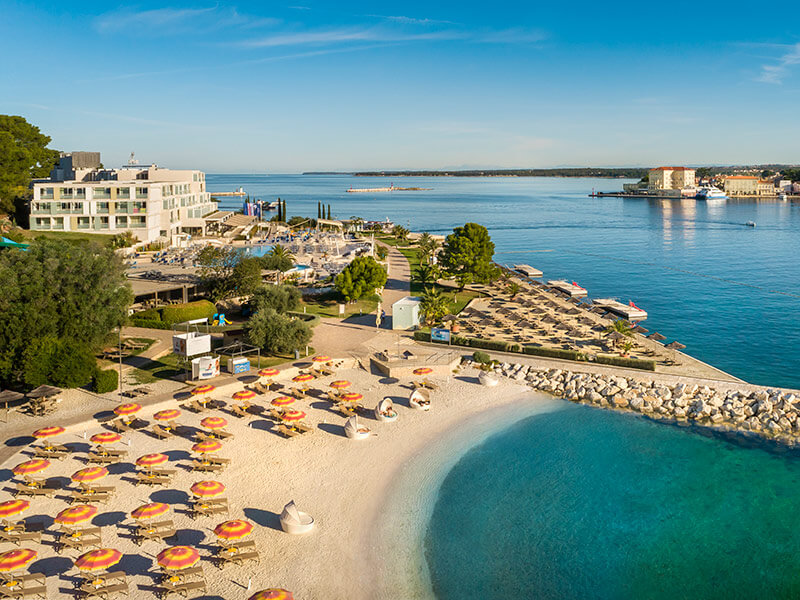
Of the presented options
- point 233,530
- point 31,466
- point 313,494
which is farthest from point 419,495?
point 31,466

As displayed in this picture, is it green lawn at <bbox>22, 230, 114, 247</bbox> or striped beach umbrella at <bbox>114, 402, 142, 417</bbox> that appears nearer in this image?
striped beach umbrella at <bbox>114, 402, 142, 417</bbox>

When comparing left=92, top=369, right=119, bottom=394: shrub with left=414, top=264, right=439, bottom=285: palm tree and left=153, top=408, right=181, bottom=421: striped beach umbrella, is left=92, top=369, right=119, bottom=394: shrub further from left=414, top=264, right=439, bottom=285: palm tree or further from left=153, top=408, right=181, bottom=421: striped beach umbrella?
left=414, top=264, right=439, bottom=285: palm tree

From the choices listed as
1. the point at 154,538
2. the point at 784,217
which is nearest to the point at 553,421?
the point at 154,538

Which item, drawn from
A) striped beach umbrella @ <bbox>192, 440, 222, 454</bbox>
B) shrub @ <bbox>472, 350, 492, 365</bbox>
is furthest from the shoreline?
striped beach umbrella @ <bbox>192, 440, 222, 454</bbox>

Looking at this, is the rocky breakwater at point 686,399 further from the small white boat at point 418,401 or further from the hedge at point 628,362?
the small white boat at point 418,401

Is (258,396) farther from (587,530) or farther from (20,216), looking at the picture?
(20,216)

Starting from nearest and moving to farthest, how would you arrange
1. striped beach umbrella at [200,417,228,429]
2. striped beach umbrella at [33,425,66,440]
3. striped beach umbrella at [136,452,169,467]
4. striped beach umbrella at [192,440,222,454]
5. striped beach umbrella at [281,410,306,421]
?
striped beach umbrella at [136,452,169,467] < striped beach umbrella at [192,440,222,454] < striped beach umbrella at [33,425,66,440] < striped beach umbrella at [200,417,228,429] < striped beach umbrella at [281,410,306,421]

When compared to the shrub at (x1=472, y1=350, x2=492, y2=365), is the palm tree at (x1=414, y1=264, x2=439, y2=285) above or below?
above
